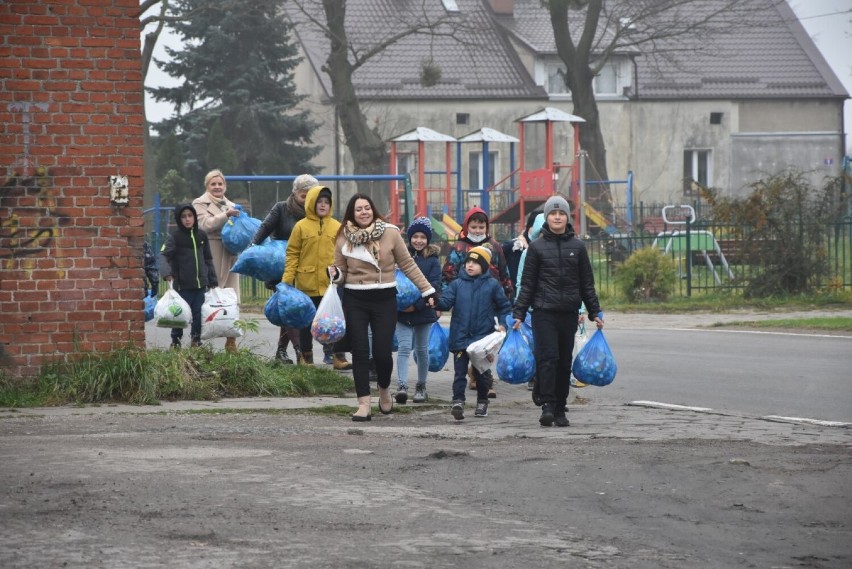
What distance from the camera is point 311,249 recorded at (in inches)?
489

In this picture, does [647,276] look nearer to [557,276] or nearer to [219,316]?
[219,316]

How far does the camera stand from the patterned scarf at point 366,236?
1027 cm

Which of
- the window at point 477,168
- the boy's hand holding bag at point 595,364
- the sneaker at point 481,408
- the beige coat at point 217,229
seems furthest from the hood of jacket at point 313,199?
the window at point 477,168

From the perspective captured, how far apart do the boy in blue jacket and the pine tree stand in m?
35.5

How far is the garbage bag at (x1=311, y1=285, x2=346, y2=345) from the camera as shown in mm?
10836

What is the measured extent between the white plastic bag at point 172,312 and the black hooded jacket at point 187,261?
1.87 ft

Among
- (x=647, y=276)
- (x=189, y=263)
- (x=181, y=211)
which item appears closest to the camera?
(x=189, y=263)

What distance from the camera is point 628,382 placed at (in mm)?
13328

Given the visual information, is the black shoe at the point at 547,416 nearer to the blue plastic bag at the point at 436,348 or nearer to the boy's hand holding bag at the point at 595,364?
the boy's hand holding bag at the point at 595,364

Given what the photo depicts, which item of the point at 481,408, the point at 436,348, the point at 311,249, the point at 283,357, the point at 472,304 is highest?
the point at 311,249

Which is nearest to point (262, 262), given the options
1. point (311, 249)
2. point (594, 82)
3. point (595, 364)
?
point (311, 249)

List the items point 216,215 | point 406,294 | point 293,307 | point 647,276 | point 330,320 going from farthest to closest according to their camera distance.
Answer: point 647,276, point 216,215, point 293,307, point 406,294, point 330,320

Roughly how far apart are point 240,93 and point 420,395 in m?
36.1

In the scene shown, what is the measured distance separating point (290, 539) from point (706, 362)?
9.65 meters
